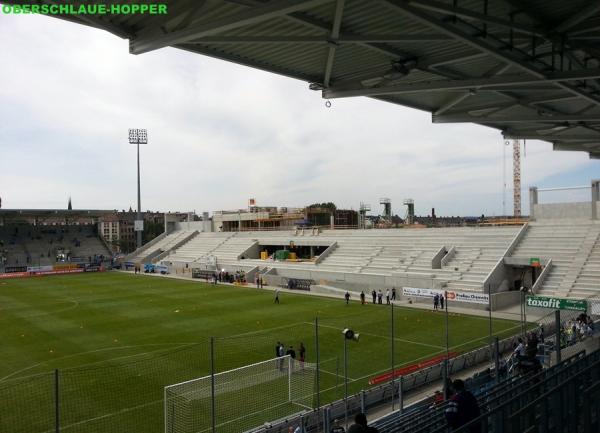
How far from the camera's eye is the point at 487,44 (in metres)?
9.08

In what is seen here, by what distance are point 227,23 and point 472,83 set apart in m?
5.91

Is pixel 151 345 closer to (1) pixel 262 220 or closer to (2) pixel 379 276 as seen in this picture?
(2) pixel 379 276

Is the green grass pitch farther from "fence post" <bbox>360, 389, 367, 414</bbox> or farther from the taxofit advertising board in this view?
the taxofit advertising board

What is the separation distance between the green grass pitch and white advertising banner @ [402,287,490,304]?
2.51 meters

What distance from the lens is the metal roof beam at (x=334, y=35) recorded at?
786 centimetres

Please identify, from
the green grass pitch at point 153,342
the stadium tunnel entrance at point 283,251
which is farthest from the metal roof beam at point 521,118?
the stadium tunnel entrance at point 283,251

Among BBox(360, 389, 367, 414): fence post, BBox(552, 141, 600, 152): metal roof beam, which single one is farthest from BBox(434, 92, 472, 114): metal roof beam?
BBox(552, 141, 600, 152): metal roof beam

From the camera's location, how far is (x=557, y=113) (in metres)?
15.0

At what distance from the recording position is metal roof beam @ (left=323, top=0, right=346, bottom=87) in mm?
7859

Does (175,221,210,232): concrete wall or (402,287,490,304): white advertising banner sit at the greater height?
(175,221,210,232): concrete wall

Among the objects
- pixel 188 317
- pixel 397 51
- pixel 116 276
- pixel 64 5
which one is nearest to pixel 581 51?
pixel 397 51

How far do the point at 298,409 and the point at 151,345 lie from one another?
11012 millimetres

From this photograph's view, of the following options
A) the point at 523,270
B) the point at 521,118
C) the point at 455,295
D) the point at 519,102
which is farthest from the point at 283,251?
the point at 519,102

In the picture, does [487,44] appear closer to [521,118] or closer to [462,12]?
[462,12]
